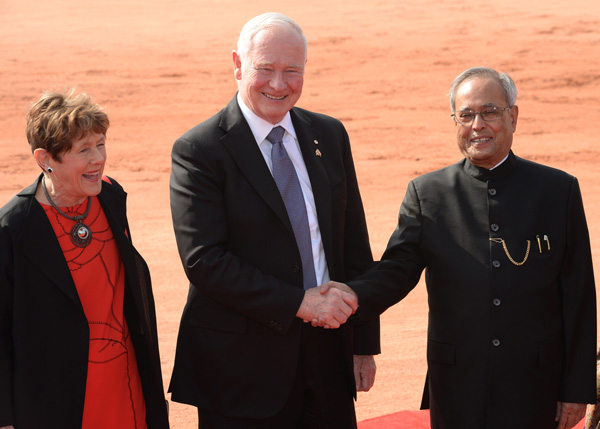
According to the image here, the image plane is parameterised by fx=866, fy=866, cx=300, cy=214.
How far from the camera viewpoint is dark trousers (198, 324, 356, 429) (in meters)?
2.89

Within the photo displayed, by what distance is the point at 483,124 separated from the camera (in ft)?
9.36

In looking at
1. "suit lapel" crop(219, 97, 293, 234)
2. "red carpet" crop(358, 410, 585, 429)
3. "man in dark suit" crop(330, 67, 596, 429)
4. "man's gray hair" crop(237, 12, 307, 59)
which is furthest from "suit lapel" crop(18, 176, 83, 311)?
"red carpet" crop(358, 410, 585, 429)

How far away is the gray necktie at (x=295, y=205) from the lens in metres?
2.87

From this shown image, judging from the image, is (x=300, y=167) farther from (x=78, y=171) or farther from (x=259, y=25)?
(x=78, y=171)

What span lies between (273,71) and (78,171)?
0.70 metres

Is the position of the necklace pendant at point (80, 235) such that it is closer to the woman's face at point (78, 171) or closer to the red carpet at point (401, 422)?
the woman's face at point (78, 171)

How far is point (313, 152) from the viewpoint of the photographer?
2.97m

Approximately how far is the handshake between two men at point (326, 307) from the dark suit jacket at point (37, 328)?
0.70m

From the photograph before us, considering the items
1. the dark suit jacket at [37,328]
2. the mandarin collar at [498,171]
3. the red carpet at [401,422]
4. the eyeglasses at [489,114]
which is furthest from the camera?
the red carpet at [401,422]

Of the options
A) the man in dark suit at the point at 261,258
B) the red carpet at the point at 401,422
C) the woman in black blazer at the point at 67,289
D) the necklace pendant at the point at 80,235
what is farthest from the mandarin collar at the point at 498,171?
the red carpet at the point at 401,422

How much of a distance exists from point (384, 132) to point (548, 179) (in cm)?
1042

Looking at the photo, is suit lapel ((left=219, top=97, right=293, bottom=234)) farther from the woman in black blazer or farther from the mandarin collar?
the mandarin collar

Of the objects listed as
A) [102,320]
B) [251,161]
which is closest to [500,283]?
[251,161]

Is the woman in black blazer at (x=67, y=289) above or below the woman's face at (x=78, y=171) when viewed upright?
below
